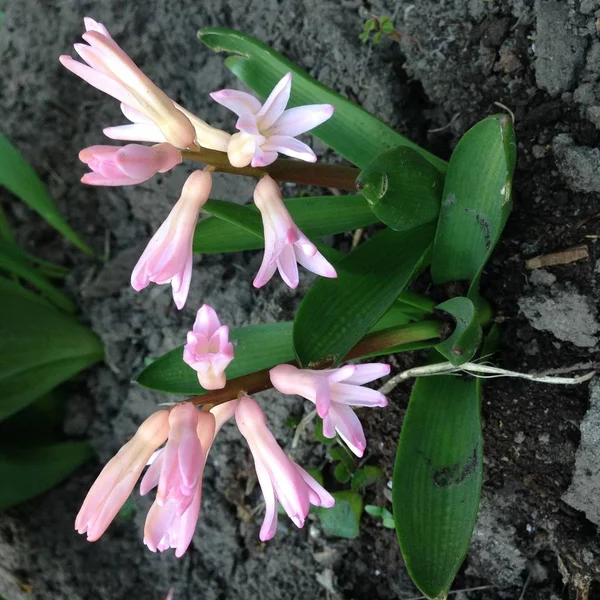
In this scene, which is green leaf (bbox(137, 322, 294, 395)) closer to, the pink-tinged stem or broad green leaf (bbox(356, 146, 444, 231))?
the pink-tinged stem

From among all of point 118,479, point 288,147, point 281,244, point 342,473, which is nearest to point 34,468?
point 342,473

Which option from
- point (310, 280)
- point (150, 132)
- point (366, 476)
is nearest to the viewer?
point (150, 132)

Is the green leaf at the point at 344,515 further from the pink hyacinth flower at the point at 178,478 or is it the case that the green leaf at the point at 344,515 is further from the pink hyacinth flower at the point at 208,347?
the pink hyacinth flower at the point at 208,347

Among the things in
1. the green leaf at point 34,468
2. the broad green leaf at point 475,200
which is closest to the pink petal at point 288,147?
the broad green leaf at point 475,200

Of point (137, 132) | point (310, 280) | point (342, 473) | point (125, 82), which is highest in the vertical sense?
point (125, 82)

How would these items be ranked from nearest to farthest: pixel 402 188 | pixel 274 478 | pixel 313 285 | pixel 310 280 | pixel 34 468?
pixel 274 478, pixel 402 188, pixel 313 285, pixel 310 280, pixel 34 468

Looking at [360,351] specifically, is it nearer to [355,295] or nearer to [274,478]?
[355,295]

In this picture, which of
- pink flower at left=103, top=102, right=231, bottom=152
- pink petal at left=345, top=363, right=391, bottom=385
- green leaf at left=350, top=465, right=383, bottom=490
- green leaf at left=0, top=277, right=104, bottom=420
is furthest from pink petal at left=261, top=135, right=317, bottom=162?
green leaf at left=0, top=277, right=104, bottom=420
